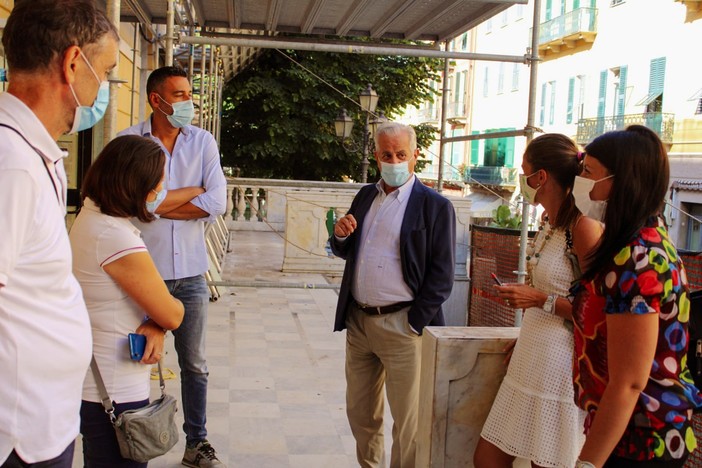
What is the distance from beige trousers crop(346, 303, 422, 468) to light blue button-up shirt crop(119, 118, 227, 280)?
0.82 meters

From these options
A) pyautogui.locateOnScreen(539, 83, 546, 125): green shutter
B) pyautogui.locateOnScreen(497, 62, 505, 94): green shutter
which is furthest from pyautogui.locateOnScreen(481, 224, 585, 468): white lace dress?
pyautogui.locateOnScreen(497, 62, 505, 94): green shutter

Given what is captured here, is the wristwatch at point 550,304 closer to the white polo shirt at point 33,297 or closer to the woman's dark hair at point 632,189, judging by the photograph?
the woman's dark hair at point 632,189

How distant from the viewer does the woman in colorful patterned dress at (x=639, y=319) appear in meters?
2.08

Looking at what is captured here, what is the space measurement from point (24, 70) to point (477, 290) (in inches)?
313

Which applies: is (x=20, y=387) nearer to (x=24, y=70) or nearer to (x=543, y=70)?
(x=24, y=70)

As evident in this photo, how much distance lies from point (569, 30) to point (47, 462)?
102 feet

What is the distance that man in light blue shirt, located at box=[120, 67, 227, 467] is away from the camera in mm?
3795

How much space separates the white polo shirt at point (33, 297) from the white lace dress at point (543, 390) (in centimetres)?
152

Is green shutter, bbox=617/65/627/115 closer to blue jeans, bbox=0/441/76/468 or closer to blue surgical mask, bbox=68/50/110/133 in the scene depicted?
blue surgical mask, bbox=68/50/110/133

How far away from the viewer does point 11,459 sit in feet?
5.62

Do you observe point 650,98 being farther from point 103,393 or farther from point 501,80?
point 103,393

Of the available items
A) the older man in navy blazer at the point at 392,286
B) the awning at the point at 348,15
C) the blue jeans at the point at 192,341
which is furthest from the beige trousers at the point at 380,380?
the awning at the point at 348,15

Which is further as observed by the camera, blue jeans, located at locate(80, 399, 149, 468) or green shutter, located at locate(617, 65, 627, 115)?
green shutter, located at locate(617, 65, 627, 115)

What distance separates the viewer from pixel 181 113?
386 cm
